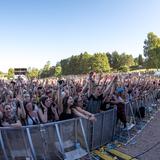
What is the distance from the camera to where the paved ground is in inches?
311

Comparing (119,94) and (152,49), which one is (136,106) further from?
(152,49)

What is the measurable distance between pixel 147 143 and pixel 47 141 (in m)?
3.82

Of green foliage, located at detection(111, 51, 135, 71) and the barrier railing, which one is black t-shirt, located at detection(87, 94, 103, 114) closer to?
the barrier railing

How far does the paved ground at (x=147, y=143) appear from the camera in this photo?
7.90 m

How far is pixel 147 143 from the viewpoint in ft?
30.0

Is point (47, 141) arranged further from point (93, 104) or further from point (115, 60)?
point (115, 60)

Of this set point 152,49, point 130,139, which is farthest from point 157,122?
point 152,49

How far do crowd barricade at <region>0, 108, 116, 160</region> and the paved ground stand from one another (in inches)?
61.4

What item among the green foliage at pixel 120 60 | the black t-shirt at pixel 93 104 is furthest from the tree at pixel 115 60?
the black t-shirt at pixel 93 104

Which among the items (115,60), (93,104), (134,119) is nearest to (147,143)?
(93,104)

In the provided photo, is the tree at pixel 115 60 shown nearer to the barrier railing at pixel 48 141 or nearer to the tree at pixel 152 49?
the tree at pixel 152 49

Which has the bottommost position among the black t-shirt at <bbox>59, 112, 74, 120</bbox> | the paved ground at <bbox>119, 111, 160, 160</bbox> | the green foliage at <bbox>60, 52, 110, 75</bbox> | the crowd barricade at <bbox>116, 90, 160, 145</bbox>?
the paved ground at <bbox>119, 111, 160, 160</bbox>

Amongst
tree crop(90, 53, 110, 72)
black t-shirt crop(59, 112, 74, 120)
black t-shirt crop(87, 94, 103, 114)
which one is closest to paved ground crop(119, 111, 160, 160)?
black t-shirt crop(87, 94, 103, 114)

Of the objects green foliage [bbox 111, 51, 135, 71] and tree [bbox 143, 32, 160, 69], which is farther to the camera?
green foliage [bbox 111, 51, 135, 71]
